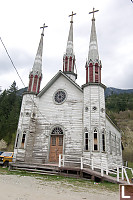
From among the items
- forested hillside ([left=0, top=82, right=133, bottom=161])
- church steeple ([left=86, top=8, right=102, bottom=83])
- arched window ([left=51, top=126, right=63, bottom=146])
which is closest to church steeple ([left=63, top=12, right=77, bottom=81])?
church steeple ([left=86, top=8, right=102, bottom=83])

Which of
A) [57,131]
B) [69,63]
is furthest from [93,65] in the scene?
[57,131]

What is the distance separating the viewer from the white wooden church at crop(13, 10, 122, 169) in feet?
46.1

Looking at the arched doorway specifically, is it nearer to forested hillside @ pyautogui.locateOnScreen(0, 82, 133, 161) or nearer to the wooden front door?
the wooden front door

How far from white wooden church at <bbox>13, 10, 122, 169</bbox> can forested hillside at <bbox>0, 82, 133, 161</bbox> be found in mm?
14170

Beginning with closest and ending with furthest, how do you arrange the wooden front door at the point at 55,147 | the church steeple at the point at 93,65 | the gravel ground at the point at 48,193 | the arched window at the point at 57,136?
1. the gravel ground at the point at 48,193
2. the wooden front door at the point at 55,147
3. the arched window at the point at 57,136
4. the church steeple at the point at 93,65

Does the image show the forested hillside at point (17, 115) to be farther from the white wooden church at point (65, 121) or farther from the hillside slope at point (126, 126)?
the white wooden church at point (65, 121)

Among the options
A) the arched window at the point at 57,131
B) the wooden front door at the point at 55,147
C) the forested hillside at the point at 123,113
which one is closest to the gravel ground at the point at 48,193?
the wooden front door at the point at 55,147

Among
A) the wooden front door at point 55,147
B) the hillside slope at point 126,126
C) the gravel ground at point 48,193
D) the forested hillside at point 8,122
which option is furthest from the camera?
the hillside slope at point 126,126

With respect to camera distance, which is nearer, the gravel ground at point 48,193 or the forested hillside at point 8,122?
the gravel ground at point 48,193

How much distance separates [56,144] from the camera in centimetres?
1545

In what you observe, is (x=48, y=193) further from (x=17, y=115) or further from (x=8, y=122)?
(x=17, y=115)

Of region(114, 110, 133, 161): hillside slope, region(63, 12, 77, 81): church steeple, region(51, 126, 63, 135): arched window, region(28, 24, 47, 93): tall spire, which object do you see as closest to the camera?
region(51, 126, 63, 135): arched window

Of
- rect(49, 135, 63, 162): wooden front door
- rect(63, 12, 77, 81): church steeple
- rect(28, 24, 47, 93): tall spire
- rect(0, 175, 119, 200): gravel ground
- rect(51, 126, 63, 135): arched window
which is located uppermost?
rect(63, 12, 77, 81): church steeple

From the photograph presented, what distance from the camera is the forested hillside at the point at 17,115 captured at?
42922mm
